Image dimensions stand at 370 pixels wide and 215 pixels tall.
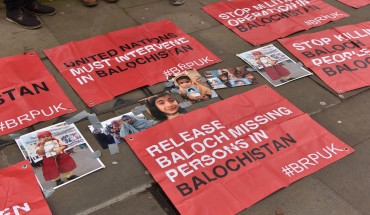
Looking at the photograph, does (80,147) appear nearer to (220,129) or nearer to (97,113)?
(97,113)

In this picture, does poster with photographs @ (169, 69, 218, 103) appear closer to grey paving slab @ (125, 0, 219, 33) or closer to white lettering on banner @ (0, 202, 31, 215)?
grey paving slab @ (125, 0, 219, 33)

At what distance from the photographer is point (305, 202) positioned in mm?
1807

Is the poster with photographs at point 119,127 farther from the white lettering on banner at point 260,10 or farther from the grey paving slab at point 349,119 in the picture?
the white lettering on banner at point 260,10

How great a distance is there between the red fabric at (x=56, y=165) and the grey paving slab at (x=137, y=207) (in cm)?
27

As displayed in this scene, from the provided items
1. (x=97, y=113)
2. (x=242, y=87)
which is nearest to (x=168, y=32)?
(x=242, y=87)

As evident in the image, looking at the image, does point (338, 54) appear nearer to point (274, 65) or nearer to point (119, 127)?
point (274, 65)

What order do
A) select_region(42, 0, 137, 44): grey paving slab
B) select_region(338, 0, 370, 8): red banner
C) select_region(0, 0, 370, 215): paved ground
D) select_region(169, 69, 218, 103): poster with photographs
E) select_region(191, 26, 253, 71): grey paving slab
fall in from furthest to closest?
1. select_region(338, 0, 370, 8): red banner
2. select_region(42, 0, 137, 44): grey paving slab
3. select_region(191, 26, 253, 71): grey paving slab
4. select_region(169, 69, 218, 103): poster with photographs
5. select_region(0, 0, 370, 215): paved ground

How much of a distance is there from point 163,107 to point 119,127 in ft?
0.94

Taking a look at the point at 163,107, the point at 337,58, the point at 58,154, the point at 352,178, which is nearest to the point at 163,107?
the point at 163,107

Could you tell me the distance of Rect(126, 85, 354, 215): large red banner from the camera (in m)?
1.78

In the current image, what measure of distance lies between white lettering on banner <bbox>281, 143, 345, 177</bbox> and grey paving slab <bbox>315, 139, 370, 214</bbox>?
0.17 ft

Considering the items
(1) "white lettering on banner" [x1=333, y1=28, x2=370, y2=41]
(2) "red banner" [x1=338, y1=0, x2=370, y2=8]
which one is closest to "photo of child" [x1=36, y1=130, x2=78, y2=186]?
(1) "white lettering on banner" [x1=333, y1=28, x2=370, y2=41]

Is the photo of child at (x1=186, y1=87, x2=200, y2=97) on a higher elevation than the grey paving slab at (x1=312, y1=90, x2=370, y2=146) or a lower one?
higher

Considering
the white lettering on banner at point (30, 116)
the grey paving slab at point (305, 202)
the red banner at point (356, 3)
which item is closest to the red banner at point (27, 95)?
the white lettering on banner at point (30, 116)
